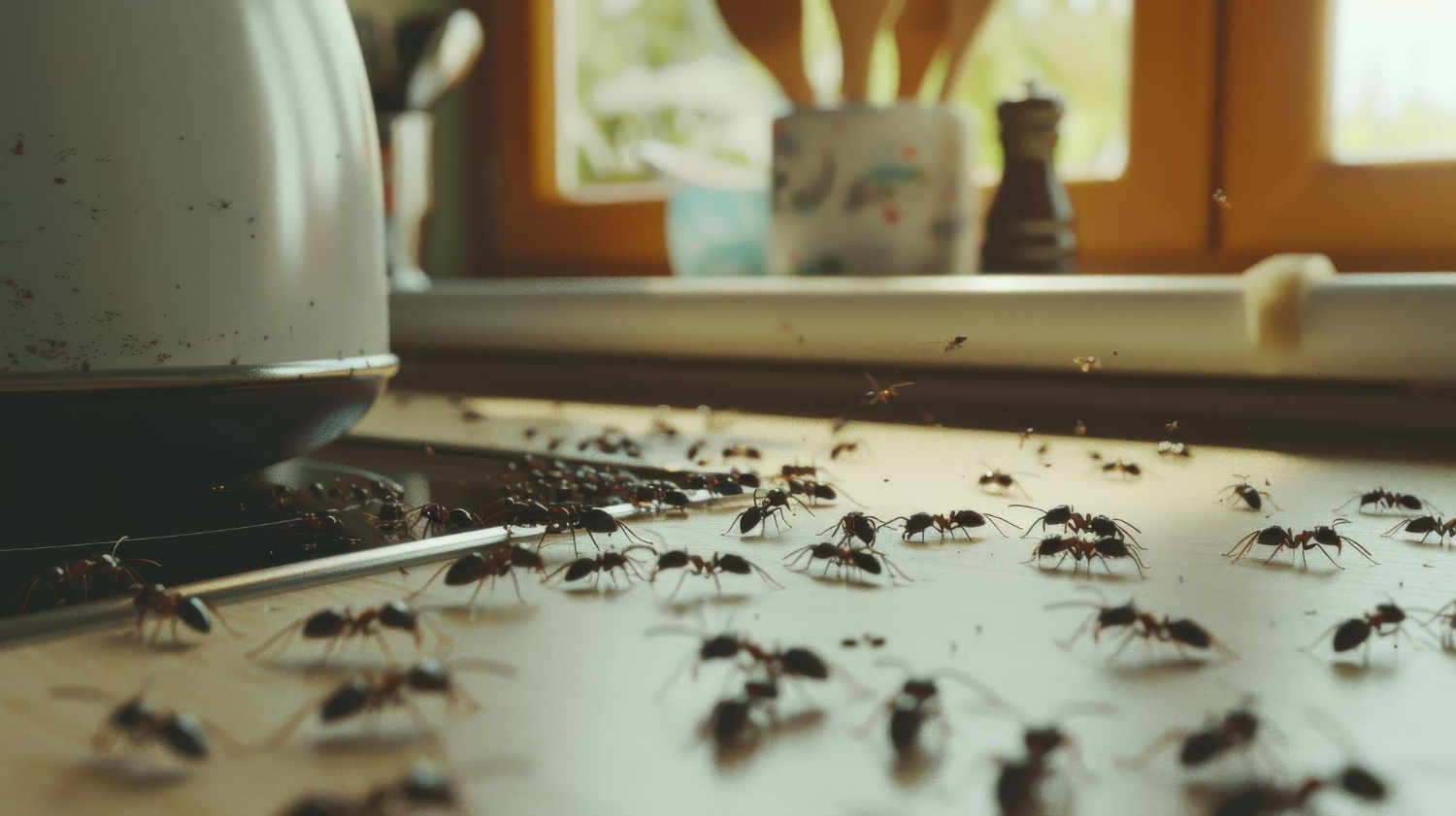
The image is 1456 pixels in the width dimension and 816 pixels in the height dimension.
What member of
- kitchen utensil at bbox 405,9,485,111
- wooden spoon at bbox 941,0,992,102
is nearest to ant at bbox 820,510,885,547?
wooden spoon at bbox 941,0,992,102

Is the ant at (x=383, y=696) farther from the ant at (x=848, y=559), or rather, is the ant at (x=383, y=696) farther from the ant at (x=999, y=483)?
the ant at (x=999, y=483)

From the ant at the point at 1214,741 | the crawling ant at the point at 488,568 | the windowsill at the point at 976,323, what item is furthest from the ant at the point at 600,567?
the windowsill at the point at 976,323

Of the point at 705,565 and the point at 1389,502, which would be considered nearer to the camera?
the point at 705,565

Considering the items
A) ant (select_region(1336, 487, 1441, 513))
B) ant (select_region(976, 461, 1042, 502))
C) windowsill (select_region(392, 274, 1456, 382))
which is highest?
windowsill (select_region(392, 274, 1456, 382))

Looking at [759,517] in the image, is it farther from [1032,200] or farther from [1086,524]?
[1032,200]

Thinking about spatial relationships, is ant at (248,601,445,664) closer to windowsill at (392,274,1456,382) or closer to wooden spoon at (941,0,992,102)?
windowsill at (392,274,1456,382)

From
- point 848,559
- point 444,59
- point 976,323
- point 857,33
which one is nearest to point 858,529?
point 848,559
